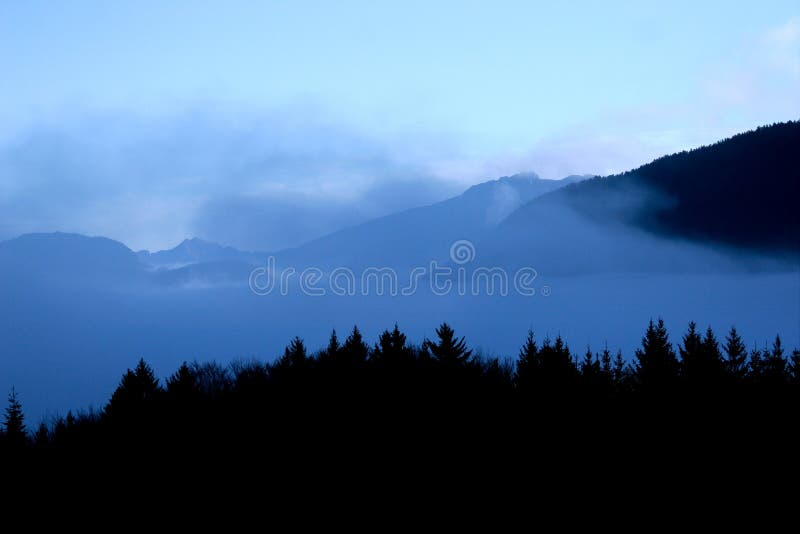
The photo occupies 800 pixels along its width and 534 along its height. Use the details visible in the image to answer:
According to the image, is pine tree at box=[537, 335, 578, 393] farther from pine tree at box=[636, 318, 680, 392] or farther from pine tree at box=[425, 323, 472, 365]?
pine tree at box=[636, 318, 680, 392]

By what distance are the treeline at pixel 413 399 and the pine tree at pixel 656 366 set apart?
158mm

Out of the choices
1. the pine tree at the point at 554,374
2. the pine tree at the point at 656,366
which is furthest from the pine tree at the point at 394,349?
the pine tree at the point at 656,366

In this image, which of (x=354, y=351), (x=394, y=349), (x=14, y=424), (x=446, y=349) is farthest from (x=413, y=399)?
(x=14, y=424)

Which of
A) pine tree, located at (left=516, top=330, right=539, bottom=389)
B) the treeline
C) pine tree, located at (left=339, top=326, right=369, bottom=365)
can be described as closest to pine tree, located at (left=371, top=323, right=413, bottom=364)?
the treeline

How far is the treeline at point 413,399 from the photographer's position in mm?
52781

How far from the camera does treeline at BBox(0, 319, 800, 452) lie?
173 feet

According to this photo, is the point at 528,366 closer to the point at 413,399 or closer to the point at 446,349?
the point at 446,349

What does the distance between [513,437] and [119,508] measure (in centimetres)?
2828

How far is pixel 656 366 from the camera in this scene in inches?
2680

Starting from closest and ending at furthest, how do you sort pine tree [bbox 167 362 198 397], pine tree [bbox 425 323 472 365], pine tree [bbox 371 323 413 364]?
pine tree [bbox 425 323 472 365], pine tree [bbox 371 323 413 364], pine tree [bbox 167 362 198 397]

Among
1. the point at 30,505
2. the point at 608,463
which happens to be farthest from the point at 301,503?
the point at 30,505

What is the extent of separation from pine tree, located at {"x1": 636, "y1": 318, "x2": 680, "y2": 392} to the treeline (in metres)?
0.16

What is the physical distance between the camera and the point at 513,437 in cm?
4838

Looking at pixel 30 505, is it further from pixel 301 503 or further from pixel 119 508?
pixel 301 503
